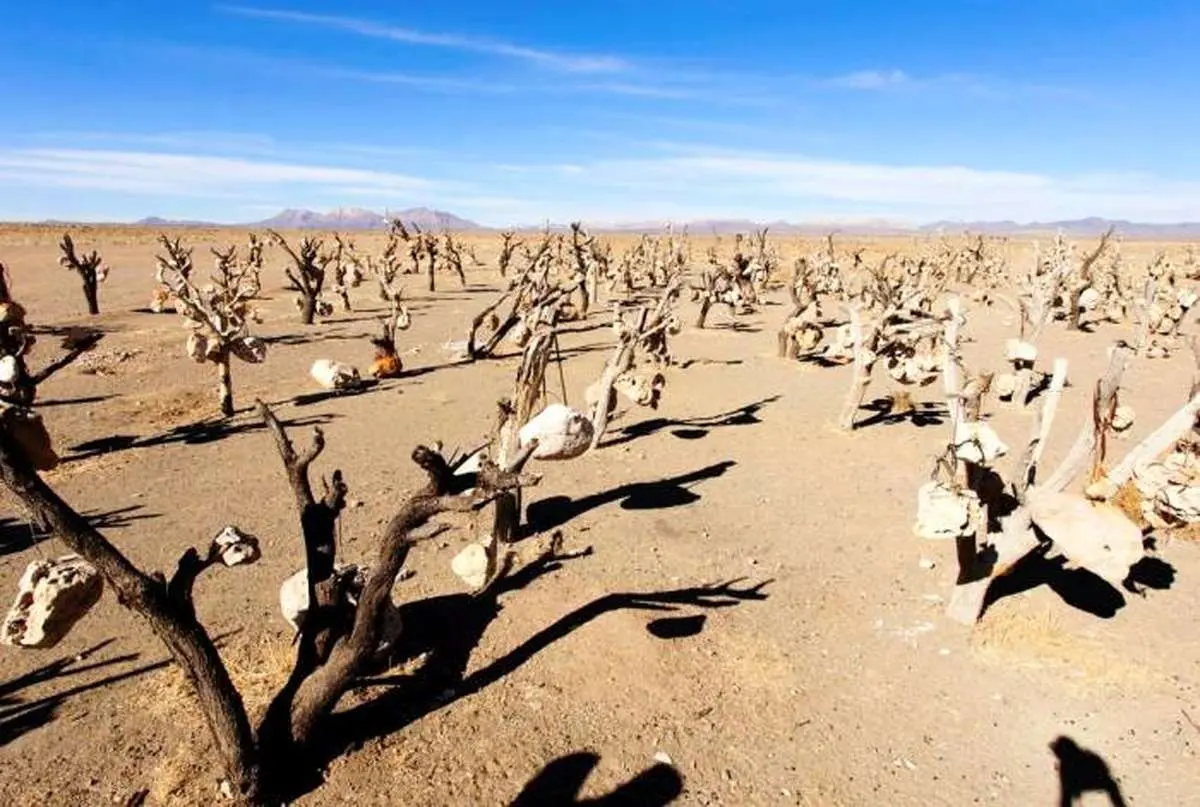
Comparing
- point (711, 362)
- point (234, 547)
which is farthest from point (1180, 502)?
point (711, 362)

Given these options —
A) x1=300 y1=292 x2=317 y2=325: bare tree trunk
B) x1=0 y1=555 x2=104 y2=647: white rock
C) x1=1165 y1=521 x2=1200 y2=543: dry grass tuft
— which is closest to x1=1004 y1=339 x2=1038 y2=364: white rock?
x1=1165 y1=521 x2=1200 y2=543: dry grass tuft

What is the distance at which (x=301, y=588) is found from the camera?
9.31 meters

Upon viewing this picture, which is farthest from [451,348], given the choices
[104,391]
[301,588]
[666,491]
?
[301,588]

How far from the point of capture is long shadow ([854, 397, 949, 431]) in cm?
2064

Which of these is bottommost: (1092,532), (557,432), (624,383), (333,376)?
(333,376)

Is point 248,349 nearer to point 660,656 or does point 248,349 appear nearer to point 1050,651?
point 660,656

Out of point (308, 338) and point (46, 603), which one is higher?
point (46, 603)

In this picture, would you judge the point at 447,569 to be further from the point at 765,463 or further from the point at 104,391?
the point at 104,391

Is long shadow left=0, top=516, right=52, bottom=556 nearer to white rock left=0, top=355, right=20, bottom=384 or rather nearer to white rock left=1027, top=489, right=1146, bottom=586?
white rock left=0, top=355, right=20, bottom=384

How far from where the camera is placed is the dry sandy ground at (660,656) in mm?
7781

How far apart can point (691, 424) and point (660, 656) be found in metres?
11.4

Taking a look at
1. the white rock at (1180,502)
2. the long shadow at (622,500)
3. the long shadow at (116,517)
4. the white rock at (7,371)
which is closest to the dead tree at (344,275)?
the long shadow at (116,517)

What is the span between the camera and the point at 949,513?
8453 millimetres

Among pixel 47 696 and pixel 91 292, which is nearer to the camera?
pixel 47 696
